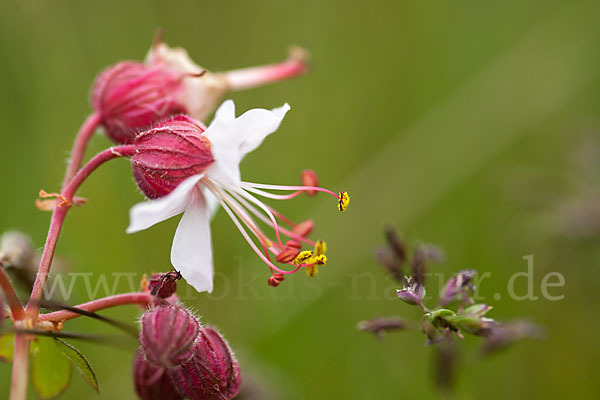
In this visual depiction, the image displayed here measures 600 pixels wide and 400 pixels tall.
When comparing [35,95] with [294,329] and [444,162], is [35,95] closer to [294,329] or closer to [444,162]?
[294,329]

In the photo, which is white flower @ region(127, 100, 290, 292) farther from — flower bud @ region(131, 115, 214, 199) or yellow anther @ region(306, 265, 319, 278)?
yellow anther @ region(306, 265, 319, 278)

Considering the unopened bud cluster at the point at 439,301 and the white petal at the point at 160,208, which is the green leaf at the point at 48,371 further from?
the unopened bud cluster at the point at 439,301

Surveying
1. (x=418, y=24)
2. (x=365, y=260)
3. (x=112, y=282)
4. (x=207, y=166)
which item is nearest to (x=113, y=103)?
(x=207, y=166)

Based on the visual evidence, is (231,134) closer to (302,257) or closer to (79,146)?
(302,257)

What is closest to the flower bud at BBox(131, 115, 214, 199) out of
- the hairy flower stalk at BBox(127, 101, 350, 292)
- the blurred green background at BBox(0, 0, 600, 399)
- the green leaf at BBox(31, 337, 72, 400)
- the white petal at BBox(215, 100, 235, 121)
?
the hairy flower stalk at BBox(127, 101, 350, 292)

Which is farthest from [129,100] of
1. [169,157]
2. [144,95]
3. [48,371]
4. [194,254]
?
[48,371]

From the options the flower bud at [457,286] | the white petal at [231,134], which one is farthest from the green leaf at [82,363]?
the flower bud at [457,286]
